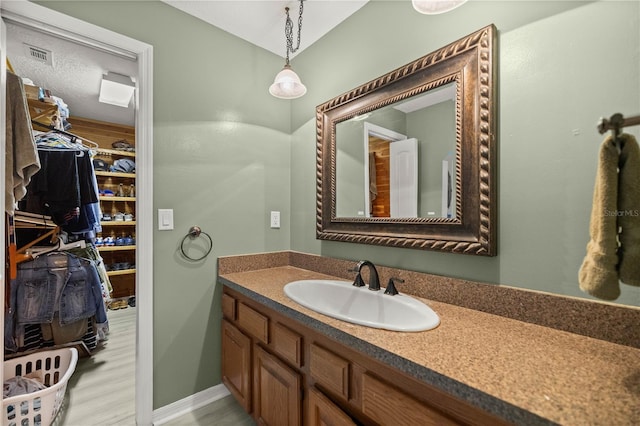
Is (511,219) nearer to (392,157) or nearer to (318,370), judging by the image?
(392,157)

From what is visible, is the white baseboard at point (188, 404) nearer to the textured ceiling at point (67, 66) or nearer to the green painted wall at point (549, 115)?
the green painted wall at point (549, 115)

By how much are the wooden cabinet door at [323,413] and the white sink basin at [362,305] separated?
1.00 ft

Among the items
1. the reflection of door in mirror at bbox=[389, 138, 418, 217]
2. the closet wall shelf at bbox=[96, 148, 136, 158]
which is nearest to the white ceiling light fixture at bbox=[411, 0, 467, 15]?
the reflection of door in mirror at bbox=[389, 138, 418, 217]

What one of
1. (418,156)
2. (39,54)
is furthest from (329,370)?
(39,54)

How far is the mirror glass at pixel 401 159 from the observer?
1271mm

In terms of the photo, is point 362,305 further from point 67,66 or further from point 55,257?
point 67,66

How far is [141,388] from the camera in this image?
158cm

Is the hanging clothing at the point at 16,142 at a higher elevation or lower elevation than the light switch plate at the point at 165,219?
higher

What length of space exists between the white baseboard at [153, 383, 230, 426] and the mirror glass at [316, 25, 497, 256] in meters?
1.23

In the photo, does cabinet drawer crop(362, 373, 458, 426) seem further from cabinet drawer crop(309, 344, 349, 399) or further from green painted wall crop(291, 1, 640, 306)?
green painted wall crop(291, 1, 640, 306)

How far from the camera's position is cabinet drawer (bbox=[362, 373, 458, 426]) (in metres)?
0.72

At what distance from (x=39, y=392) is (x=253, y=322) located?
114cm

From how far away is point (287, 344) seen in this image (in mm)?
1227

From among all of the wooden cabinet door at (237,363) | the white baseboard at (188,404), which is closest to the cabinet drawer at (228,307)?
the wooden cabinet door at (237,363)
